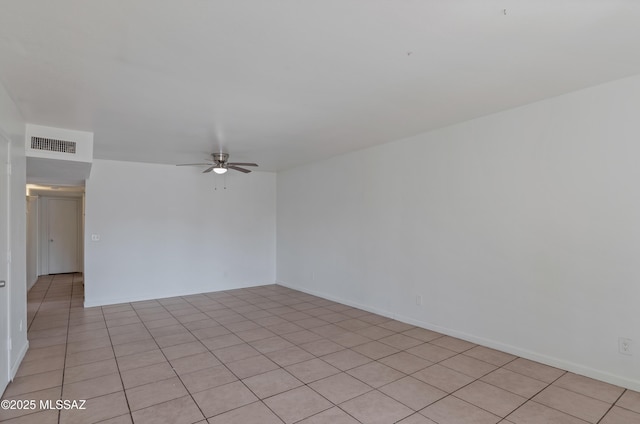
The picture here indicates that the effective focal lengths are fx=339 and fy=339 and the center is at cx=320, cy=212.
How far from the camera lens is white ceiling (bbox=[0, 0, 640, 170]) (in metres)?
1.83

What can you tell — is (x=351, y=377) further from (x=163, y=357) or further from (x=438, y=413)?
(x=163, y=357)

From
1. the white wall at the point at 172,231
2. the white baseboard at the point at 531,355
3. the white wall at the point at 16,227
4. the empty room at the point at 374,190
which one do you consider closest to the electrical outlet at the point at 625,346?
the empty room at the point at 374,190

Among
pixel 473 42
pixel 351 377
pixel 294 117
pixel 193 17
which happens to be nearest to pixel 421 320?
pixel 351 377

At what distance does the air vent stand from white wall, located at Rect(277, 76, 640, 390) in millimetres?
3807

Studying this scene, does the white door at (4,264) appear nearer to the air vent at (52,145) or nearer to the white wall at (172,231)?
the air vent at (52,145)

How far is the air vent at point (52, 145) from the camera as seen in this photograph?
377 cm

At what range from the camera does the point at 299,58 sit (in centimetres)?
234

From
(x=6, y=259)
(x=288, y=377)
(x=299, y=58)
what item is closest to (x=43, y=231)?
(x=6, y=259)

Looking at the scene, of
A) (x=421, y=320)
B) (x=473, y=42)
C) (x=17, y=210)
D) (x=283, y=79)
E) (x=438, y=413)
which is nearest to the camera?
→ (x=473, y=42)

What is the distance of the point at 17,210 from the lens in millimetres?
3285

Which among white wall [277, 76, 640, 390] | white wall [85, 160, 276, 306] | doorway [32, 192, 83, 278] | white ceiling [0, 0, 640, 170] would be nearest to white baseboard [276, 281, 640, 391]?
white wall [277, 76, 640, 390]

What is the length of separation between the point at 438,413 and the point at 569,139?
264 centimetres

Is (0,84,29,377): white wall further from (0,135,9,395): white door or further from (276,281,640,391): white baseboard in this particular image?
(276,281,640,391): white baseboard

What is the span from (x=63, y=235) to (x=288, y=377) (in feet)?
30.8
